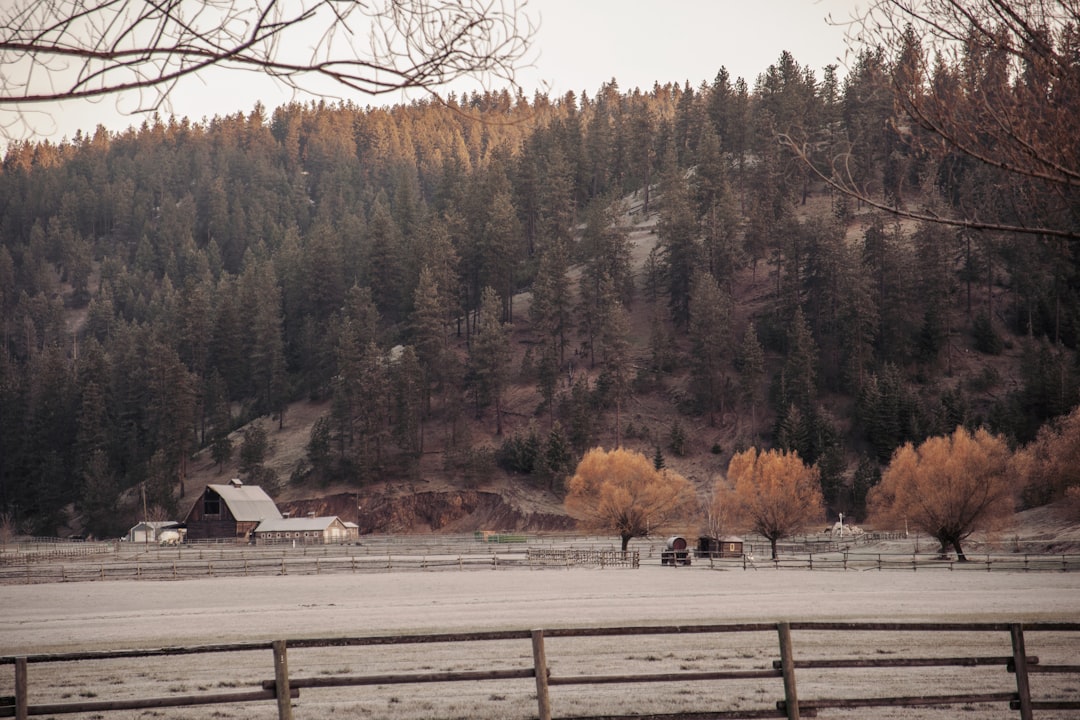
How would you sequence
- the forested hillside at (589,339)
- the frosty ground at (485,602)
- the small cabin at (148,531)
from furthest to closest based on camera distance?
the forested hillside at (589,339)
the small cabin at (148,531)
the frosty ground at (485,602)

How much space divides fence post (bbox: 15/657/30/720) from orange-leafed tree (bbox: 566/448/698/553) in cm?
6637

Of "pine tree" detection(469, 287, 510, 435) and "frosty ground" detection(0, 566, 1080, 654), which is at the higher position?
"pine tree" detection(469, 287, 510, 435)

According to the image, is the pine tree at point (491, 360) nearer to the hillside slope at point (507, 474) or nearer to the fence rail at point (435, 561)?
the hillside slope at point (507, 474)

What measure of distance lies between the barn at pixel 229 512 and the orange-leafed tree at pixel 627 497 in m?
34.4

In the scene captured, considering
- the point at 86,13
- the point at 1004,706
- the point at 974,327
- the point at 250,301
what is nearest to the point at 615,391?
the point at 974,327

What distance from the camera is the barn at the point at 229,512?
93.8 m

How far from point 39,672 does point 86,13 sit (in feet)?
49.4

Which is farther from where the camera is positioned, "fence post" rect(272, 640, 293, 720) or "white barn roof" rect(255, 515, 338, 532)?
"white barn roof" rect(255, 515, 338, 532)

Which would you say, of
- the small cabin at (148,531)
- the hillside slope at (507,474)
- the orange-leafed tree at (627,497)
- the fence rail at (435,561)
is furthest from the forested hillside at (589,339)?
the fence rail at (435,561)

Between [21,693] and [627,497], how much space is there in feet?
222

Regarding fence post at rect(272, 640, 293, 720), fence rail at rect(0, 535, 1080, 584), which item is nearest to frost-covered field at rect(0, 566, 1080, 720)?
fence post at rect(272, 640, 293, 720)

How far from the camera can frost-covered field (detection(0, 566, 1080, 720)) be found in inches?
541

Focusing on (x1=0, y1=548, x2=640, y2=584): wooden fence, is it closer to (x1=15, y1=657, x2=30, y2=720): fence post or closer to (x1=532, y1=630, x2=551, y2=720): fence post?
(x1=15, y1=657, x2=30, y2=720): fence post

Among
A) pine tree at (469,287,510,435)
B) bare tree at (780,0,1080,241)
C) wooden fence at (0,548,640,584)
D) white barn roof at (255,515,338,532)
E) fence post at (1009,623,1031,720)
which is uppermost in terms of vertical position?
pine tree at (469,287,510,435)
